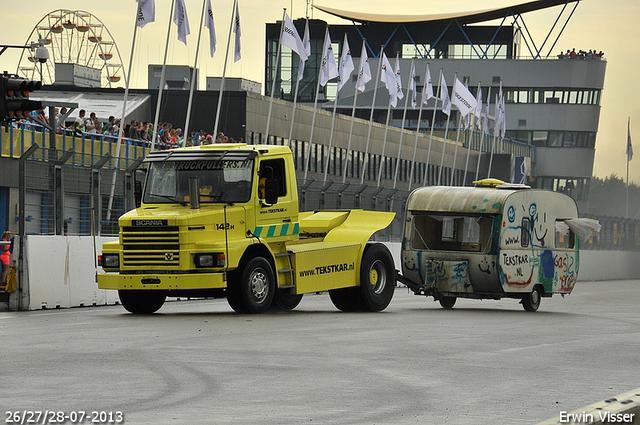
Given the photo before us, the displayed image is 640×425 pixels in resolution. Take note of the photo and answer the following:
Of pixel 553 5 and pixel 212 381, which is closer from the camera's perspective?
pixel 212 381

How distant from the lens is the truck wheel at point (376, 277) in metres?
20.6

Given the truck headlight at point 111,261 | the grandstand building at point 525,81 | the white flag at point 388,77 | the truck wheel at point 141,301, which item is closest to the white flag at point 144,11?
the truck wheel at point 141,301

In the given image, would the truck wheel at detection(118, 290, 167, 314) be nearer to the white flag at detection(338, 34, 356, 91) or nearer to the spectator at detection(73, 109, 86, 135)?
the spectator at detection(73, 109, 86, 135)

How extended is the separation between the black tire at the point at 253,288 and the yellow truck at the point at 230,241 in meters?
0.02

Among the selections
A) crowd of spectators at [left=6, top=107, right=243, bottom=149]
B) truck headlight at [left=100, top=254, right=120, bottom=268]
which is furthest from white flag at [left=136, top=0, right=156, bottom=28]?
truck headlight at [left=100, top=254, right=120, bottom=268]

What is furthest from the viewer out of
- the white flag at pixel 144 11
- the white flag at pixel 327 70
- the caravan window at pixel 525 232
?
the white flag at pixel 327 70

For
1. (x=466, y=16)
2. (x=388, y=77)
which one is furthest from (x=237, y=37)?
(x=466, y=16)

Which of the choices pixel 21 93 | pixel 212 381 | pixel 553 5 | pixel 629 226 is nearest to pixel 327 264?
pixel 21 93

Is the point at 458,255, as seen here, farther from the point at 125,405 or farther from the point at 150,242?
the point at 125,405

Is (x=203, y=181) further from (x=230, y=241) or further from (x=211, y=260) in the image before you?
(x=211, y=260)

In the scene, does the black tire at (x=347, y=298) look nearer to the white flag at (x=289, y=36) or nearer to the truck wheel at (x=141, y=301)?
the truck wheel at (x=141, y=301)

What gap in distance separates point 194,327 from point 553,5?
95644 millimetres

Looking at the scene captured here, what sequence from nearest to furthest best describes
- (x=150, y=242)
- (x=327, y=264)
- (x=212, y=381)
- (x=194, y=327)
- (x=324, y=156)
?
1. (x=212, y=381)
2. (x=194, y=327)
3. (x=150, y=242)
4. (x=327, y=264)
5. (x=324, y=156)

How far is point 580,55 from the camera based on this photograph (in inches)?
4254
